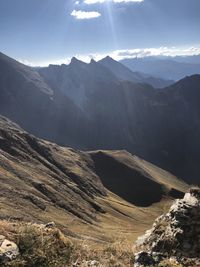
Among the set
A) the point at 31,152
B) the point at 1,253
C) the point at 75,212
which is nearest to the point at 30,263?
the point at 1,253

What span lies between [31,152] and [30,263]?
5331 inches

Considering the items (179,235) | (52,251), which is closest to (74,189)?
(179,235)

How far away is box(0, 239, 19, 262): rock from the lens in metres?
10.4

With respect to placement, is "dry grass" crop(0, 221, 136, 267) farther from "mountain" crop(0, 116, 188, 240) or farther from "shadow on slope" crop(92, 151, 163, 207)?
"shadow on slope" crop(92, 151, 163, 207)

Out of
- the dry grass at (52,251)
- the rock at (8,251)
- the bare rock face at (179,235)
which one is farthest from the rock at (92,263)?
the rock at (8,251)

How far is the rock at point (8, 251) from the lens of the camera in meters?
10.4

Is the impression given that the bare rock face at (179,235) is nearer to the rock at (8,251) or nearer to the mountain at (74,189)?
the rock at (8,251)

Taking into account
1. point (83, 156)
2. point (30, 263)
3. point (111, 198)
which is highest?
point (30, 263)

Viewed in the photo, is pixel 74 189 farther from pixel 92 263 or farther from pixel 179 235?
pixel 92 263

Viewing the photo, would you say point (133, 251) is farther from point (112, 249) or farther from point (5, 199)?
point (5, 199)

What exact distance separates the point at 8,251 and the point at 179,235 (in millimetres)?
6922

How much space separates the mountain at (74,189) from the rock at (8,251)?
5356cm

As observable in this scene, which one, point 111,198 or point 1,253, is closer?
point 1,253

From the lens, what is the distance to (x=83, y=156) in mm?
188500
